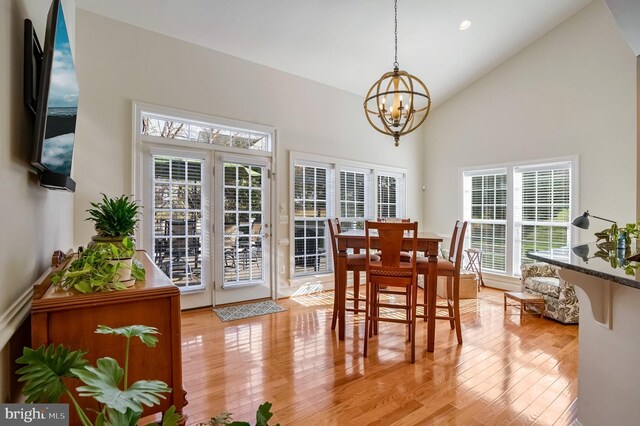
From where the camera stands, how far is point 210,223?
382 cm

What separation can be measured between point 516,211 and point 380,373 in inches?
159

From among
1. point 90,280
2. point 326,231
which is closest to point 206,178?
point 326,231

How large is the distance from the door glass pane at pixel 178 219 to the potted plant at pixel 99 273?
7.16ft

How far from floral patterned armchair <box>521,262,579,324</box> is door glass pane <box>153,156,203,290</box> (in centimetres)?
407

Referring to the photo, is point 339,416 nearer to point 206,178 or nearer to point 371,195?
point 206,178

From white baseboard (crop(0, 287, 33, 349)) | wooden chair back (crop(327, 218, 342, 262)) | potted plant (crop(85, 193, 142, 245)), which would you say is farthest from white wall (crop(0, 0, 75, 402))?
wooden chair back (crop(327, 218, 342, 262))

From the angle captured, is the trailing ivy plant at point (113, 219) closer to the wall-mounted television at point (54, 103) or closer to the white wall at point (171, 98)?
the wall-mounted television at point (54, 103)

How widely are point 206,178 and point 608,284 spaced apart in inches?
148

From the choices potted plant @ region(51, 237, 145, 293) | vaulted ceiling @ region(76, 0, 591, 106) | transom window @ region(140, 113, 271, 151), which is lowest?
potted plant @ region(51, 237, 145, 293)

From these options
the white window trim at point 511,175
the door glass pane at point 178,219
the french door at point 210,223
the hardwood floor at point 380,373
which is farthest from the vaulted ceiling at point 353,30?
the hardwood floor at point 380,373

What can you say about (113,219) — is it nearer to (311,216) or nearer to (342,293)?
(342,293)

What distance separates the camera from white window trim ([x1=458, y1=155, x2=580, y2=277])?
429 centimetres

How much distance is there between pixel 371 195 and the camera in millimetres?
5492

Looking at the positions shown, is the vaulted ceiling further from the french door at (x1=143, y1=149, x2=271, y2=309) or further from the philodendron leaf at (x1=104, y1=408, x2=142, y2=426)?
the philodendron leaf at (x1=104, y1=408, x2=142, y2=426)
